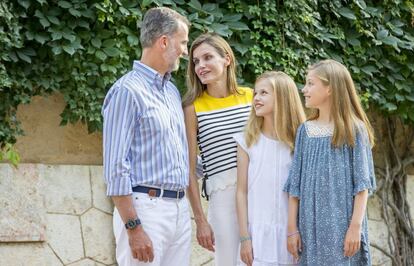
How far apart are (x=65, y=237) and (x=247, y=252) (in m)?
1.62

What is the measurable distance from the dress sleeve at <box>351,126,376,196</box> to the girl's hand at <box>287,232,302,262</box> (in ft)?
0.95

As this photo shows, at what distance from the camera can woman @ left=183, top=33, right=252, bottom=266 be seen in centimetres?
350

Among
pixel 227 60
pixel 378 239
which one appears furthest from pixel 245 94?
pixel 378 239

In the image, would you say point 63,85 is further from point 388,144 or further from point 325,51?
point 388,144

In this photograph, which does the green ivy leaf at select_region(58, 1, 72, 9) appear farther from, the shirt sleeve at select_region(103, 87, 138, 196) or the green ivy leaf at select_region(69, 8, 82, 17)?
the shirt sleeve at select_region(103, 87, 138, 196)

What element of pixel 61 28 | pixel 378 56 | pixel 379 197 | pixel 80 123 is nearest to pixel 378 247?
pixel 379 197

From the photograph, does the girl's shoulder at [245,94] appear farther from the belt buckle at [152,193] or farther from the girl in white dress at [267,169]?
the belt buckle at [152,193]

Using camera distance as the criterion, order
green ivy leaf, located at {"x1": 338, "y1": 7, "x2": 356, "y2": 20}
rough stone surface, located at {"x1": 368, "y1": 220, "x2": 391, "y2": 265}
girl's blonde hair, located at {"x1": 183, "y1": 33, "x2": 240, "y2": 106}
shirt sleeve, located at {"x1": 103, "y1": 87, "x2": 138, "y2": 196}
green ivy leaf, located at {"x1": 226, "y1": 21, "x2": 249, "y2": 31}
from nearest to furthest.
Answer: shirt sleeve, located at {"x1": 103, "y1": 87, "x2": 138, "y2": 196} < girl's blonde hair, located at {"x1": 183, "y1": 33, "x2": 240, "y2": 106} < green ivy leaf, located at {"x1": 226, "y1": 21, "x2": 249, "y2": 31} < green ivy leaf, located at {"x1": 338, "y1": 7, "x2": 356, "y2": 20} < rough stone surface, located at {"x1": 368, "y1": 220, "x2": 391, "y2": 265}

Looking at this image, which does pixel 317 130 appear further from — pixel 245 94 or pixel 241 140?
pixel 245 94

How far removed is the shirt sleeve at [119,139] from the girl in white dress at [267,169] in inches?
24.6

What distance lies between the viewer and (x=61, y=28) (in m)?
4.46

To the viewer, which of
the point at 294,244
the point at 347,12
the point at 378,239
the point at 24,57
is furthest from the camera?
the point at 378,239

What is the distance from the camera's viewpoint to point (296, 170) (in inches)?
133

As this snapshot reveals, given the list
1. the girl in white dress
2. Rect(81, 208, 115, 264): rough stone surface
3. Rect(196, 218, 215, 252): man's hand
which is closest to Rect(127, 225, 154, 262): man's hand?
Rect(196, 218, 215, 252): man's hand
